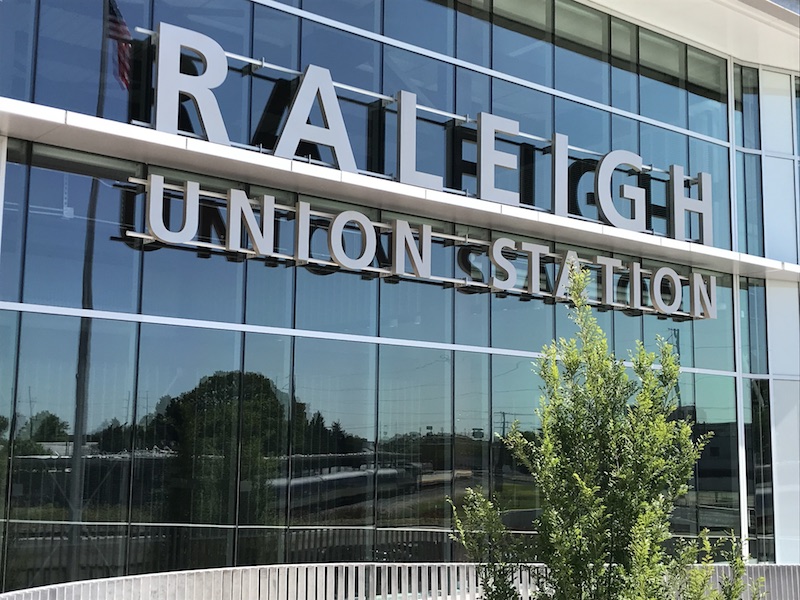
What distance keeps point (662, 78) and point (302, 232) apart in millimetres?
9881

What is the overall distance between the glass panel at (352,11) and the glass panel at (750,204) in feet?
31.4

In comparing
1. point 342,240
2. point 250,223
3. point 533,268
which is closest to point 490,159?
point 533,268

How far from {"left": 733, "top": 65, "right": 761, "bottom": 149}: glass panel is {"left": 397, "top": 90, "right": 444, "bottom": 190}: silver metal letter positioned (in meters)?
9.35

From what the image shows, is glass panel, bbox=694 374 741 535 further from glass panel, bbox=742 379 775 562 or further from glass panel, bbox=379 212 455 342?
glass panel, bbox=379 212 455 342

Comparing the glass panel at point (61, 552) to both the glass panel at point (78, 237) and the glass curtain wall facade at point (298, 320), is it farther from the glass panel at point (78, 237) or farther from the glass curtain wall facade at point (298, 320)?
the glass panel at point (78, 237)

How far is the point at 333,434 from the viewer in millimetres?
15039

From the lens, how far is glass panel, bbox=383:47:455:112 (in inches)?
645

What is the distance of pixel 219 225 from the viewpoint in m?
14.1

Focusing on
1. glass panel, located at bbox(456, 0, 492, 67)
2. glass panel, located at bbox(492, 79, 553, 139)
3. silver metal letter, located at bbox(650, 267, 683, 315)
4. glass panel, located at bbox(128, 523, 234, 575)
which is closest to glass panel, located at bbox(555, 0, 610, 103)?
glass panel, located at bbox(492, 79, 553, 139)

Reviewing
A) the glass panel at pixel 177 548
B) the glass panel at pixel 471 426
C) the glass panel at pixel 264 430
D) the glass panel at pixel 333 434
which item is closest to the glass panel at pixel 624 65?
the glass panel at pixel 471 426

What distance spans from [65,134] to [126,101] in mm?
1145

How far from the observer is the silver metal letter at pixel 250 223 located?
13.9 m

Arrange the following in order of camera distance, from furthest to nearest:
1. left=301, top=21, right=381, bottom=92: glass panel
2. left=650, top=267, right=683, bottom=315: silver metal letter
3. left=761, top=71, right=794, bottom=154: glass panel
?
left=761, top=71, right=794, bottom=154: glass panel → left=650, top=267, right=683, bottom=315: silver metal letter → left=301, top=21, right=381, bottom=92: glass panel

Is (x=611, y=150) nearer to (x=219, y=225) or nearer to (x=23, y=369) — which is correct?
(x=219, y=225)
